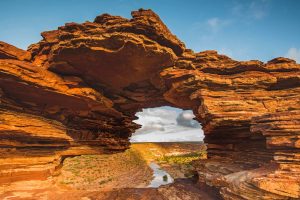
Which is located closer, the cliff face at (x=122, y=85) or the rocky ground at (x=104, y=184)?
the cliff face at (x=122, y=85)

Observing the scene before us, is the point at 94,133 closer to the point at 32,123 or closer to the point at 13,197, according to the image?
the point at 32,123

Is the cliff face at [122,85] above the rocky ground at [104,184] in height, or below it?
above

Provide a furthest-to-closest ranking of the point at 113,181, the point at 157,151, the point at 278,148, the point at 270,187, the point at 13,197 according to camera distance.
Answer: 1. the point at 157,151
2. the point at 113,181
3. the point at 13,197
4. the point at 278,148
5. the point at 270,187

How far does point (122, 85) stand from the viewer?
22.5m

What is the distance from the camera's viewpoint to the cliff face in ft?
54.3

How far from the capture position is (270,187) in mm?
10461

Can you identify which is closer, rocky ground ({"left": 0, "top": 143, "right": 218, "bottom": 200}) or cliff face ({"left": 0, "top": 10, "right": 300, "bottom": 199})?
cliff face ({"left": 0, "top": 10, "right": 300, "bottom": 199})

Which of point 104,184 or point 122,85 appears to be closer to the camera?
point 122,85

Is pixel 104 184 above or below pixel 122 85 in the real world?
below

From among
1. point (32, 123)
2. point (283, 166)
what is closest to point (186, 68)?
point (283, 166)

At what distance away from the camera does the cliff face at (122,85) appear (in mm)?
16562

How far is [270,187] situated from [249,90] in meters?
9.47

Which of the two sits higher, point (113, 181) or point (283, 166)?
point (283, 166)

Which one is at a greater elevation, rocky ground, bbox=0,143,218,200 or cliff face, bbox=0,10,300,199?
cliff face, bbox=0,10,300,199
